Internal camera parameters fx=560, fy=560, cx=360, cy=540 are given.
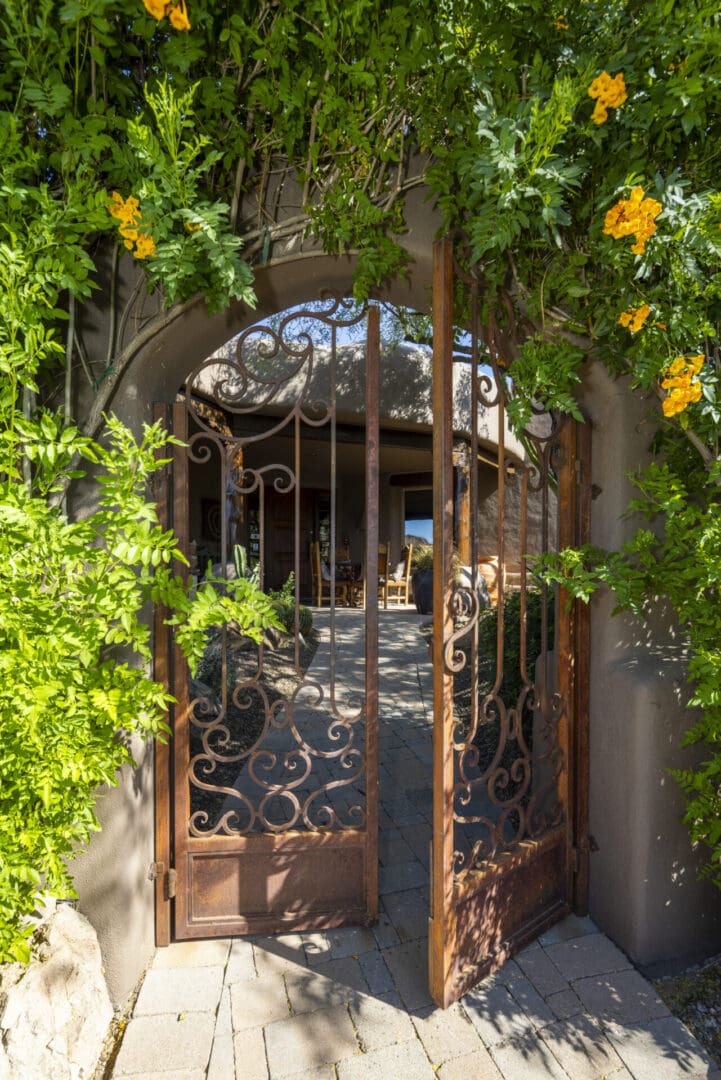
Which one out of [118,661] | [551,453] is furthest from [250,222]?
[118,661]

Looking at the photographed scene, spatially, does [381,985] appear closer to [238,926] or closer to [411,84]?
[238,926]

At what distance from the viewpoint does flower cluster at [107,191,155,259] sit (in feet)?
5.50

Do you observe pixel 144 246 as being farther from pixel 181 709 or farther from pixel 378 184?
pixel 181 709

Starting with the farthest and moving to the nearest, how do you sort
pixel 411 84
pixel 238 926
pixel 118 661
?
pixel 238 926 → pixel 118 661 → pixel 411 84

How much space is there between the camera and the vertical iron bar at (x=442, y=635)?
1852 mm

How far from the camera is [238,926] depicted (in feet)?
7.33

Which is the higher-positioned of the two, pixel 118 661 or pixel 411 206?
pixel 411 206

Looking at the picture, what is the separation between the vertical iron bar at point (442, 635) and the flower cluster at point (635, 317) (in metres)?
0.54

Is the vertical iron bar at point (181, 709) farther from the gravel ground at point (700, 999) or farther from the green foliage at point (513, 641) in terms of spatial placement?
the green foliage at point (513, 641)

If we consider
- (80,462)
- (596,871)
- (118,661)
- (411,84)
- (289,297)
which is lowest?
(596,871)

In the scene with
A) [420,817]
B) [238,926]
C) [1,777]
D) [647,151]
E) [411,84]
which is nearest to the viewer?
[1,777]

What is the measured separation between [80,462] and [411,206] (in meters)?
1.50

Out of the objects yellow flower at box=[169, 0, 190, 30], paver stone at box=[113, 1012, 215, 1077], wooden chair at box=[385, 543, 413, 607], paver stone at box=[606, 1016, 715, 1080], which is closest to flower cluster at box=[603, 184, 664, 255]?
yellow flower at box=[169, 0, 190, 30]

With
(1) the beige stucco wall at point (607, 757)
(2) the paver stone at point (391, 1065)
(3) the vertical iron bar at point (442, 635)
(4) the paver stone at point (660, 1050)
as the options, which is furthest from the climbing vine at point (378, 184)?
(2) the paver stone at point (391, 1065)
